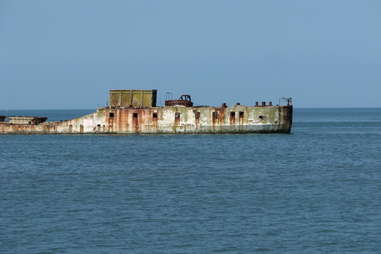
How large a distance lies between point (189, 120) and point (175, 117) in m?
1.24

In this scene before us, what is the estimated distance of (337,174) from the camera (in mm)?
47312

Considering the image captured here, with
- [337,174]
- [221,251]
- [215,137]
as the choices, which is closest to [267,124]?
[215,137]

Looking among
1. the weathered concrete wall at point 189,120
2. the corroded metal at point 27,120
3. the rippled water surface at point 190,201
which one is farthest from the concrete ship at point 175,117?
the rippled water surface at point 190,201

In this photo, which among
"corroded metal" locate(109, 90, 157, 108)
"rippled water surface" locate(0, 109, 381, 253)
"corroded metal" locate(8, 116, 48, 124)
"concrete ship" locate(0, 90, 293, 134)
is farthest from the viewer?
"corroded metal" locate(8, 116, 48, 124)

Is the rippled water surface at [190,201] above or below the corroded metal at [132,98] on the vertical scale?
below

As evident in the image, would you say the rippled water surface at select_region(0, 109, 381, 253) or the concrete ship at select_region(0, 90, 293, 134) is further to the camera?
the concrete ship at select_region(0, 90, 293, 134)

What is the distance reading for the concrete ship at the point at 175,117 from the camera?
241ft

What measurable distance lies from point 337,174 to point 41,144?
110 feet

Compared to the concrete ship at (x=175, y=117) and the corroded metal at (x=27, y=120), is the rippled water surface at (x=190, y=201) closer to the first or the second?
the concrete ship at (x=175, y=117)

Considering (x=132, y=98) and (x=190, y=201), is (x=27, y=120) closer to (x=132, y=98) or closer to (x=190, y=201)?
(x=132, y=98)

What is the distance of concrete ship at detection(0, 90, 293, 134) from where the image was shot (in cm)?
7356

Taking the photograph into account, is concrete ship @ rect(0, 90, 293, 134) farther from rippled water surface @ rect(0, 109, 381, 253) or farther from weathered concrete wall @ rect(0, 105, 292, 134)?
rippled water surface @ rect(0, 109, 381, 253)

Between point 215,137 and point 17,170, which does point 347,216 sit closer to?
point 17,170

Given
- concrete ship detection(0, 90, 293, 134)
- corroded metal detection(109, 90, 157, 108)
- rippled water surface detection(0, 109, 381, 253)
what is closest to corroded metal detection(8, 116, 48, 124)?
concrete ship detection(0, 90, 293, 134)
